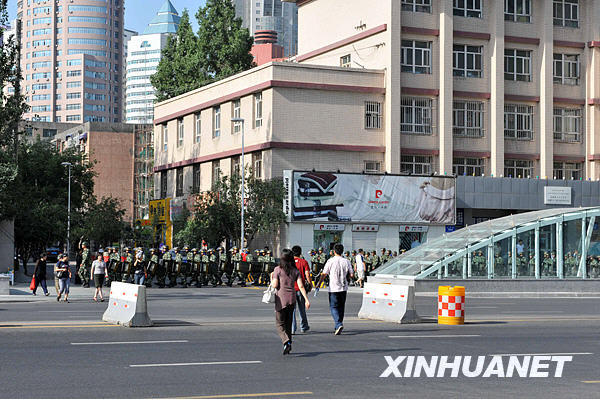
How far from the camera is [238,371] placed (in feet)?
44.9

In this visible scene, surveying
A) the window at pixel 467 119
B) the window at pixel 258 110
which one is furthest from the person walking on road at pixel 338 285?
the window at pixel 467 119

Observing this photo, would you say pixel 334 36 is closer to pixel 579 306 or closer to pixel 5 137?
pixel 5 137

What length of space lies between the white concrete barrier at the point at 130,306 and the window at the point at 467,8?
42839 millimetres

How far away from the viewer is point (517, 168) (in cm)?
6147

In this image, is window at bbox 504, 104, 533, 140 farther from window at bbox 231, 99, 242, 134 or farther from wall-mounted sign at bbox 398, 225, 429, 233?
window at bbox 231, 99, 242, 134

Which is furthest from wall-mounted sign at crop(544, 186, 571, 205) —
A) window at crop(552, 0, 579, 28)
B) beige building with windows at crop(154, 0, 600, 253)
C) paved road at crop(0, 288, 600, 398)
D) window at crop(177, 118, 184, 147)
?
paved road at crop(0, 288, 600, 398)

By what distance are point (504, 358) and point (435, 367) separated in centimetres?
172

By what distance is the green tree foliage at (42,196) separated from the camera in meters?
49.3

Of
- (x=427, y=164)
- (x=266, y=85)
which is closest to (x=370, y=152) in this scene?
(x=427, y=164)

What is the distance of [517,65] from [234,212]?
2075 centimetres

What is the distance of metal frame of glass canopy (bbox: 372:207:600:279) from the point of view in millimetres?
38781

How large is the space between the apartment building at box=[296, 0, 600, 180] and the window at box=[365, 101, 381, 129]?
0.66 m

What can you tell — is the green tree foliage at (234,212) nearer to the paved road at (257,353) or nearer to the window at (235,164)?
the window at (235,164)

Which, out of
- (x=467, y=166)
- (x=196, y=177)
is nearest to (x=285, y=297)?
(x=467, y=166)
